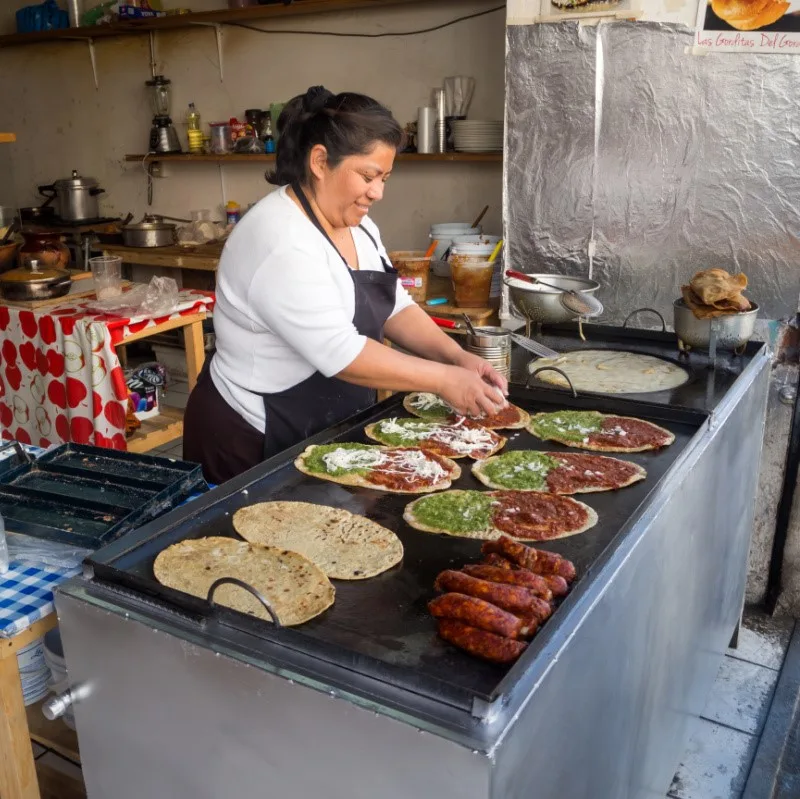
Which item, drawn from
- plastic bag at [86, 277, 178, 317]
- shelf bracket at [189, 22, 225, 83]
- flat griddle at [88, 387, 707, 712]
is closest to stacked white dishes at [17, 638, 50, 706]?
flat griddle at [88, 387, 707, 712]

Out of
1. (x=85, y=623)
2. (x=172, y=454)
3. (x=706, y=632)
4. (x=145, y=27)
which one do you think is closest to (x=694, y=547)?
(x=706, y=632)

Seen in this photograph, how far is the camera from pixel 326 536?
1741 millimetres

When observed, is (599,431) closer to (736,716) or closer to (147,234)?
(736,716)

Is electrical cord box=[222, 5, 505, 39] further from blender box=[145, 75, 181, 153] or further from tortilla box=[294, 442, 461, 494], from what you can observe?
tortilla box=[294, 442, 461, 494]

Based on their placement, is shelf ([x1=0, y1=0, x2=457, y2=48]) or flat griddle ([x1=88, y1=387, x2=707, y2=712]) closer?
flat griddle ([x1=88, y1=387, x2=707, y2=712])

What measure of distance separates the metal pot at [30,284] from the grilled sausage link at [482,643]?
363cm

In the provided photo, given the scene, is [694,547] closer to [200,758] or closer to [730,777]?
[730,777]

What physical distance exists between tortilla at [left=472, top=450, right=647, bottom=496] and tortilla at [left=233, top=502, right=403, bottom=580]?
0.43 meters

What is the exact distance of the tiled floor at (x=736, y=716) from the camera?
8.48ft

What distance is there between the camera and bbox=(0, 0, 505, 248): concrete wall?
5312 mm

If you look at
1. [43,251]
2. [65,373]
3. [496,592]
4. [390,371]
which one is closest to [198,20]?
[43,251]

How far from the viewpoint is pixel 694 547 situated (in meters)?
2.14

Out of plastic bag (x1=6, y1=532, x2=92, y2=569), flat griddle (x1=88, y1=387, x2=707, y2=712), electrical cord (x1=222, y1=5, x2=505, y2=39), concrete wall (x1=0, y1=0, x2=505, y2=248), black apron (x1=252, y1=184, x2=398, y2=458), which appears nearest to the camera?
flat griddle (x1=88, y1=387, x2=707, y2=712)

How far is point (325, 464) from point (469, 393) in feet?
1.43
